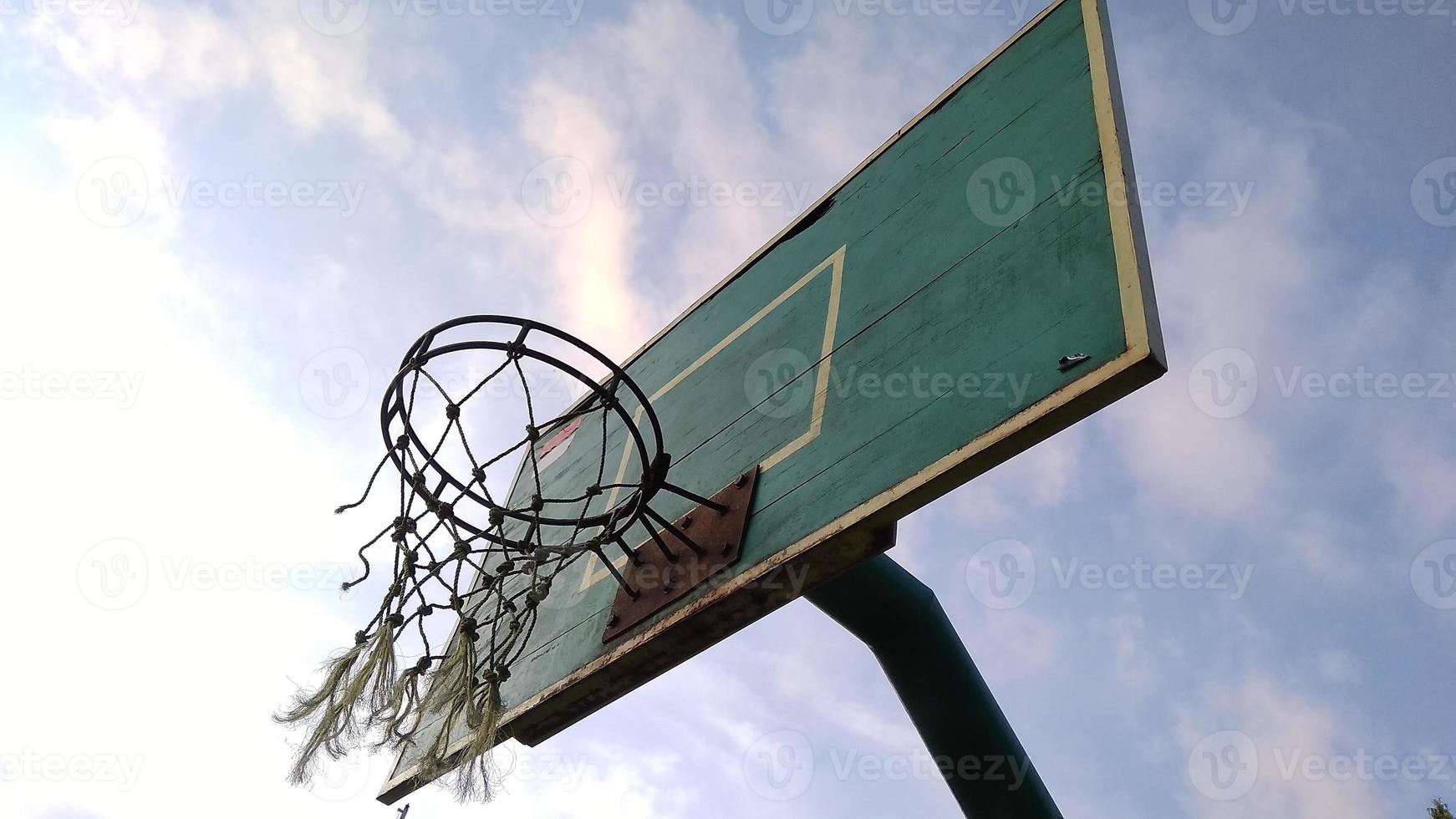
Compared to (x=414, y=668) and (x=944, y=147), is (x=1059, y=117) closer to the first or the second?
(x=944, y=147)

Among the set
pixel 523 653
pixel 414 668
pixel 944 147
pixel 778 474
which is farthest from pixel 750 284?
pixel 414 668

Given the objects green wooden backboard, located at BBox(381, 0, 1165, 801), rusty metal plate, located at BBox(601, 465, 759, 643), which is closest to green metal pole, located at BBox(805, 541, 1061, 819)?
rusty metal plate, located at BBox(601, 465, 759, 643)

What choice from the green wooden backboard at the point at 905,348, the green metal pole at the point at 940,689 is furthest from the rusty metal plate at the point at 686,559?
the green metal pole at the point at 940,689

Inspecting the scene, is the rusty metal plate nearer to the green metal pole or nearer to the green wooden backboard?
the green wooden backboard

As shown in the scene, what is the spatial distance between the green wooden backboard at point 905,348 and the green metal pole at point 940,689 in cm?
52

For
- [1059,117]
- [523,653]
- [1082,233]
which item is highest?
[1059,117]

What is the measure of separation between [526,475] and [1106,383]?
3225 millimetres

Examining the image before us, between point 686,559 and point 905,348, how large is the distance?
3.04 feet

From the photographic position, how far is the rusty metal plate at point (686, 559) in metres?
3.04

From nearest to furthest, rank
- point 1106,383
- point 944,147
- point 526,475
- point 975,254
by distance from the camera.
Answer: point 1106,383
point 975,254
point 944,147
point 526,475

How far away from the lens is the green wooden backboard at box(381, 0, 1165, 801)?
97.3 inches

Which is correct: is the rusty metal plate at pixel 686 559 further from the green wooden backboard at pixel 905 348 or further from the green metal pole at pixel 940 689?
the green metal pole at pixel 940 689

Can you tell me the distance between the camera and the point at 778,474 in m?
3.07

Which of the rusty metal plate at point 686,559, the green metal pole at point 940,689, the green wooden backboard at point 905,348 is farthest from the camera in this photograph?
the green metal pole at point 940,689
